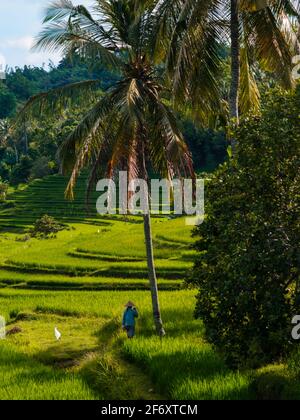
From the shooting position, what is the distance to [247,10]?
13008mm

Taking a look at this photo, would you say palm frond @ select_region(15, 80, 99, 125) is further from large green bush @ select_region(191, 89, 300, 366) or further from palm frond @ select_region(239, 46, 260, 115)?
large green bush @ select_region(191, 89, 300, 366)

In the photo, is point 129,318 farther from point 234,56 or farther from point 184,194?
point 234,56

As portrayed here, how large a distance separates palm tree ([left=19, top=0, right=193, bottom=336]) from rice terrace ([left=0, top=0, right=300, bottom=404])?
37 mm

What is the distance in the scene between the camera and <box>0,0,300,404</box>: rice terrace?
9.86 metres

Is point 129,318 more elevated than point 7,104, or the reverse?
point 7,104

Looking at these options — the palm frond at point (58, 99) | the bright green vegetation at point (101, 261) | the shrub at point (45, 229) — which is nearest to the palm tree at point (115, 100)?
the palm frond at point (58, 99)

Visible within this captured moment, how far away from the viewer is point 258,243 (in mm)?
9883

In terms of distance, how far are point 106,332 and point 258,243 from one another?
834 cm

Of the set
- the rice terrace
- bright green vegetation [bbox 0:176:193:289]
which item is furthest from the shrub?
the rice terrace

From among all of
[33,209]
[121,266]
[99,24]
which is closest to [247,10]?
[99,24]

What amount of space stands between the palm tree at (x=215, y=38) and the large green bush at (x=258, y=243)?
8.83ft

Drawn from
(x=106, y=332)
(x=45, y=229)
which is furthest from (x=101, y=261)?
(x=45, y=229)

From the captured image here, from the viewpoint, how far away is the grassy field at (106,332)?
33.4 ft

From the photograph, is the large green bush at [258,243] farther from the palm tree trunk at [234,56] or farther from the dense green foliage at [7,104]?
the dense green foliage at [7,104]
